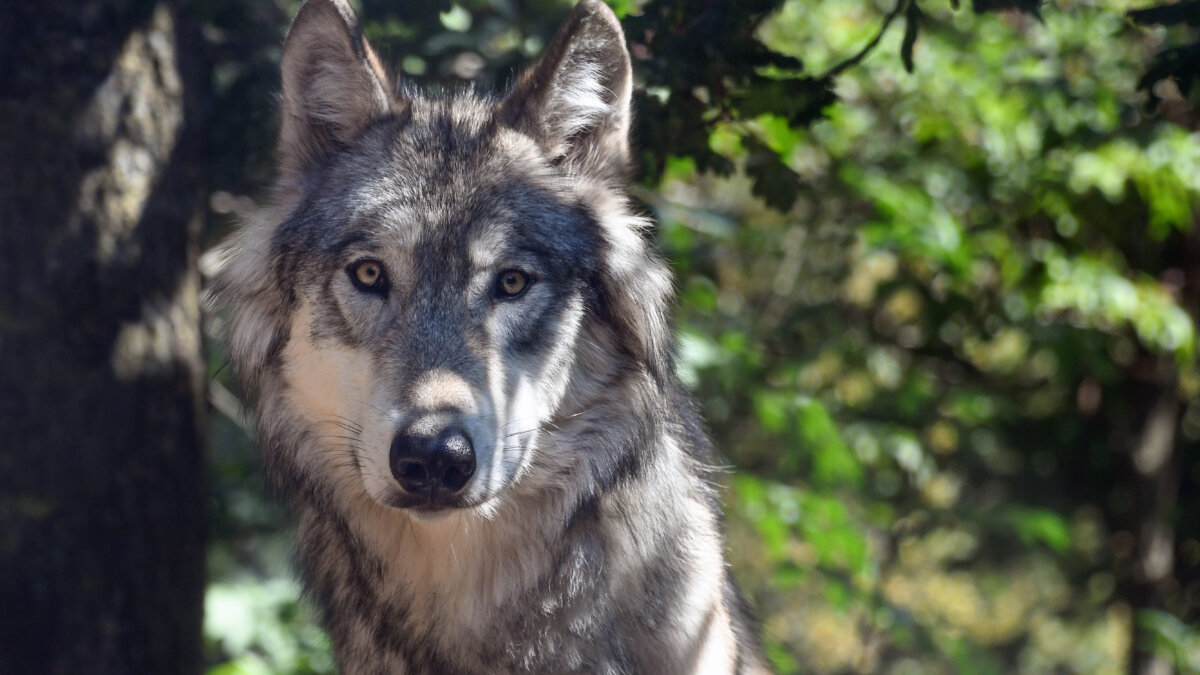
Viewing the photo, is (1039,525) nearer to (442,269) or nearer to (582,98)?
(582,98)

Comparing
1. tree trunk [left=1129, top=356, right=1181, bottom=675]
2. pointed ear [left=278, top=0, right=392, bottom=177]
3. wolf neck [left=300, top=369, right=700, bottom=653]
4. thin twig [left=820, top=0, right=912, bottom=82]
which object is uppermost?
thin twig [left=820, top=0, right=912, bottom=82]

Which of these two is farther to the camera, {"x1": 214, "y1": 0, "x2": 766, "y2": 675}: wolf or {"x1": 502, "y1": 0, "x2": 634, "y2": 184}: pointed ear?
{"x1": 502, "y1": 0, "x2": 634, "y2": 184}: pointed ear

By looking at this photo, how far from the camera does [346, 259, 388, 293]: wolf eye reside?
262 cm

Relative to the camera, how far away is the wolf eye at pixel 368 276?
2623 millimetres

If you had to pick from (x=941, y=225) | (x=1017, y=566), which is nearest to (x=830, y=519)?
(x=941, y=225)

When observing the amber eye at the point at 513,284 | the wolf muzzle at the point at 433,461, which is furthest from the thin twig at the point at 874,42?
the wolf muzzle at the point at 433,461

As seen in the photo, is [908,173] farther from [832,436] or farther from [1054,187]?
[832,436]

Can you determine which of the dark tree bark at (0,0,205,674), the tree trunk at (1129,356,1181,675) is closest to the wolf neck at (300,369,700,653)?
the dark tree bark at (0,0,205,674)

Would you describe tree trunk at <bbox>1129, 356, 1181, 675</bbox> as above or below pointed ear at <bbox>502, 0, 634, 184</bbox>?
below

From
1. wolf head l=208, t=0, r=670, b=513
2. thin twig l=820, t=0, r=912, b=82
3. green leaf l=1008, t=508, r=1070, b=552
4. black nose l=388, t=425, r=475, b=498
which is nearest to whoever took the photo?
black nose l=388, t=425, r=475, b=498

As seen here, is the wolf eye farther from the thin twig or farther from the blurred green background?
the thin twig

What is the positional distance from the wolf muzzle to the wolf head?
3 cm

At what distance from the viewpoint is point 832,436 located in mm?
4551

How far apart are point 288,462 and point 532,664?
0.90m
